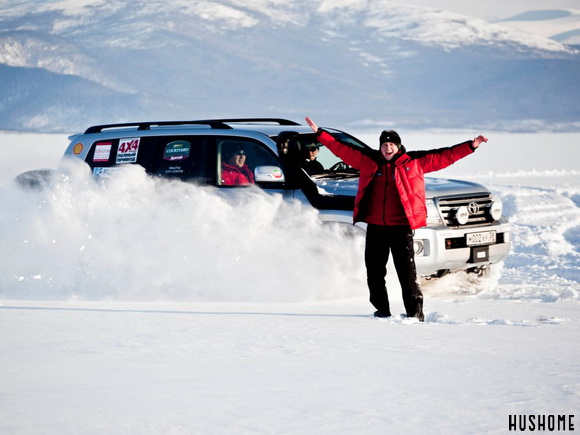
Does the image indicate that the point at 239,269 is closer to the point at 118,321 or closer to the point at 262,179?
the point at 262,179

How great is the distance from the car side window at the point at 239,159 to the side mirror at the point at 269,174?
157 millimetres

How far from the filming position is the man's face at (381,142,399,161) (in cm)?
698

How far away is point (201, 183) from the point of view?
28.9 feet

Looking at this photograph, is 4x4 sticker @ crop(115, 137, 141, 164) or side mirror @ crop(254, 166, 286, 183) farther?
4x4 sticker @ crop(115, 137, 141, 164)

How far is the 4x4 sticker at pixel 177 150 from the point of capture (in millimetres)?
8984

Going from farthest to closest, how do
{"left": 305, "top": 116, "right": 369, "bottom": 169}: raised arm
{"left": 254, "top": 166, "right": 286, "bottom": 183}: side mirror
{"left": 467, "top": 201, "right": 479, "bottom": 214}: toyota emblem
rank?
{"left": 467, "top": 201, "right": 479, "bottom": 214}: toyota emblem → {"left": 254, "top": 166, "right": 286, "bottom": 183}: side mirror → {"left": 305, "top": 116, "right": 369, "bottom": 169}: raised arm

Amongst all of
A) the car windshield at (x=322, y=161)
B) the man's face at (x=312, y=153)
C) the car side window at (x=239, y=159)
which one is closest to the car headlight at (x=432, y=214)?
the car windshield at (x=322, y=161)

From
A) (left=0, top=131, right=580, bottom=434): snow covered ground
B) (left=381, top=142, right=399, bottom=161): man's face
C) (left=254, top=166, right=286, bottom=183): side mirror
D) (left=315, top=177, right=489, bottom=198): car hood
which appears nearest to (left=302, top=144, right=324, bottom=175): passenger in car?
(left=315, top=177, right=489, bottom=198): car hood

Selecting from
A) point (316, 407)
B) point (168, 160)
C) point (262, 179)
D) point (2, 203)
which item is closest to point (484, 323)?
point (262, 179)

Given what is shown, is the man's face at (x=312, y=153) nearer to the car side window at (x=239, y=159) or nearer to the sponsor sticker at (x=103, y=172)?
the car side window at (x=239, y=159)

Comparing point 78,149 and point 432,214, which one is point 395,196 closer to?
point 432,214

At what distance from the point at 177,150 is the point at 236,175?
702 millimetres

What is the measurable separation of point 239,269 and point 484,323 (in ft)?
7.31

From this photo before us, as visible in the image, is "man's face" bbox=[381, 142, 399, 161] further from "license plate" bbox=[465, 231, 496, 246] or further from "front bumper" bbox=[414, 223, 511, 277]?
"license plate" bbox=[465, 231, 496, 246]
